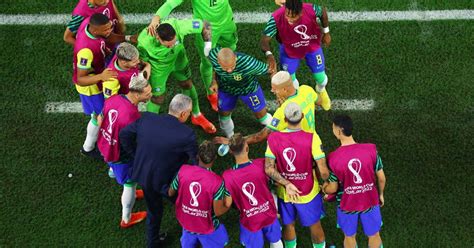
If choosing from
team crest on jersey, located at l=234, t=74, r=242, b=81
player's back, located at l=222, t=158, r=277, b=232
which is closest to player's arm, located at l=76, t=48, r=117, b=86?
team crest on jersey, located at l=234, t=74, r=242, b=81

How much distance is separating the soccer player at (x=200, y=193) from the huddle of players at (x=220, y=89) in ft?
0.04

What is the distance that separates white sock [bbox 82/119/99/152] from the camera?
7125mm

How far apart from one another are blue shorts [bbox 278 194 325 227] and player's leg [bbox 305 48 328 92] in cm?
201

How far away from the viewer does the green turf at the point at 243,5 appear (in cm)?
866

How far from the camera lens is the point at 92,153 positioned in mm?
7348

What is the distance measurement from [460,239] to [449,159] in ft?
3.63

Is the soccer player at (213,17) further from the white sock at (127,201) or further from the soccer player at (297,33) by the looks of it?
the white sock at (127,201)

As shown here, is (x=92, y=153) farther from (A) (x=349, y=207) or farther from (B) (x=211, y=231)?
(A) (x=349, y=207)

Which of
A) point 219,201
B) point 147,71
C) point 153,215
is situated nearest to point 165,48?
point 147,71

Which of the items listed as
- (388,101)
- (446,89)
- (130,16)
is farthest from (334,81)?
(130,16)

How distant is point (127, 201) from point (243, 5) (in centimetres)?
380

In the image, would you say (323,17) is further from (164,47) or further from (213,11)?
(164,47)

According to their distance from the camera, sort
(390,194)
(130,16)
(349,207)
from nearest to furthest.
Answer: (349,207)
(390,194)
(130,16)

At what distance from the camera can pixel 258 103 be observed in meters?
6.94
